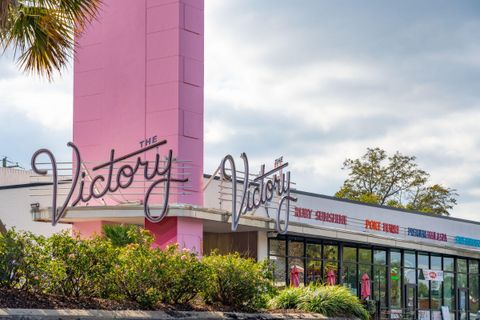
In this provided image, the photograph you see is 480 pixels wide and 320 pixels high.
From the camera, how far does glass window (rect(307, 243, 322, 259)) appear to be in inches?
1421

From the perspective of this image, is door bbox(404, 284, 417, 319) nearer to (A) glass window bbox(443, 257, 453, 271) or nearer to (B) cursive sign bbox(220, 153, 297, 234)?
(A) glass window bbox(443, 257, 453, 271)

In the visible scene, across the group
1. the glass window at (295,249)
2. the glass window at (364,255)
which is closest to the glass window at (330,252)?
the glass window at (295,249)

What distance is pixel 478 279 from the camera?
49312mm

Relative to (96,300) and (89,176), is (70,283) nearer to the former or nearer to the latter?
(96,300)

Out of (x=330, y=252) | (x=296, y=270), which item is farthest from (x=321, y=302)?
(x=330, y=252)

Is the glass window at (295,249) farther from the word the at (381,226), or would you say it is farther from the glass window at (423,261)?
the glass window at (423,261)

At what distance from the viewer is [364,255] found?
39812mm

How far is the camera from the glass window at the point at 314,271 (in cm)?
3603

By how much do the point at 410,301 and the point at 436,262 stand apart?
344 cm

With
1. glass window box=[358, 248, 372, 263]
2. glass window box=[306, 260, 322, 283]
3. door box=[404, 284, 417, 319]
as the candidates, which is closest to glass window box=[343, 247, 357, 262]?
glass window box=[358, 248, 372, 263]

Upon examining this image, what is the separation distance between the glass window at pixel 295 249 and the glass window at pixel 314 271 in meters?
0.72

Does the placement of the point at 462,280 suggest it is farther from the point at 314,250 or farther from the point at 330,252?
the point at 314,250

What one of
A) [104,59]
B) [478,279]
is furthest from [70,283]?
[478,279]

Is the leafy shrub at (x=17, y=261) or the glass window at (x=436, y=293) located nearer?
the leafy shrub at (x=17, y=261)
